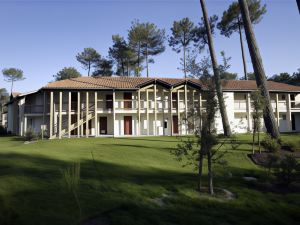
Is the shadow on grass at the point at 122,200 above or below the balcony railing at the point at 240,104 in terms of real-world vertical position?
below

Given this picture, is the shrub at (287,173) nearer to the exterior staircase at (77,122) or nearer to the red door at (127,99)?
the exterior staircase at (77,122)

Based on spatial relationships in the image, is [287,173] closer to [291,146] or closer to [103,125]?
[291,146]

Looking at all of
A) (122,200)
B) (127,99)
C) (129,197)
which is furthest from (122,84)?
(122,200)

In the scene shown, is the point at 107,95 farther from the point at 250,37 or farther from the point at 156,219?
the point at 156,219

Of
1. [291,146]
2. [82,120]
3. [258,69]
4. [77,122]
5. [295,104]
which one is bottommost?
[291,146]

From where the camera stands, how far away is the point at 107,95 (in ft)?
112

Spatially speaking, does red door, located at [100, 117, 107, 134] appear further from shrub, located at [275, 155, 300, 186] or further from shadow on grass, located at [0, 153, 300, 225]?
shrub, located at [275, 155, 300, 186]

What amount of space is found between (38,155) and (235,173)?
934 centimetres

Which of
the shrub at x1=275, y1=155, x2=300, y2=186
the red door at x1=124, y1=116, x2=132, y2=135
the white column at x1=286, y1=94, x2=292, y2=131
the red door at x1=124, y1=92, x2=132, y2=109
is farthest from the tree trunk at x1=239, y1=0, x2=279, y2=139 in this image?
the white column at x1=286, y1=94, x2=292, y2=131

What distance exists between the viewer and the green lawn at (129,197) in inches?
318

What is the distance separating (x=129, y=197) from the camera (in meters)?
9.61

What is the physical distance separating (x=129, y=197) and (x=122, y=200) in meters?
0.36

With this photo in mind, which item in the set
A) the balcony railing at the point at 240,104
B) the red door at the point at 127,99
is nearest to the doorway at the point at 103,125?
the red door at the point at 127,99

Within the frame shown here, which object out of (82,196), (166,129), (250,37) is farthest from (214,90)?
(166,129)
